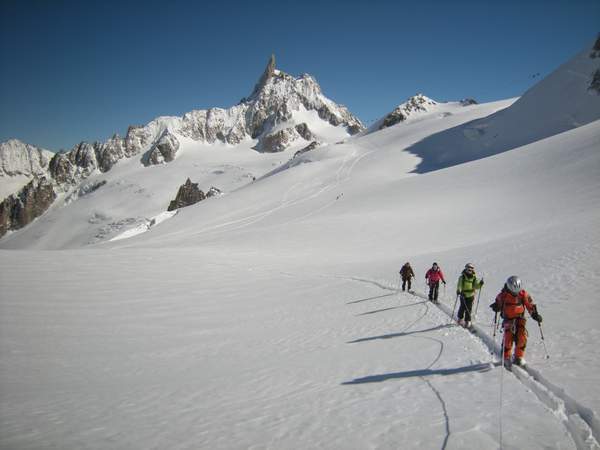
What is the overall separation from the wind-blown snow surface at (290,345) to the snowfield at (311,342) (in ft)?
0.15

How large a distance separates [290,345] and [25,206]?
772 ft

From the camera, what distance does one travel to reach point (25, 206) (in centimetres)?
18850

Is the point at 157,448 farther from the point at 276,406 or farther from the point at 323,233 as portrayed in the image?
the point at 323,233

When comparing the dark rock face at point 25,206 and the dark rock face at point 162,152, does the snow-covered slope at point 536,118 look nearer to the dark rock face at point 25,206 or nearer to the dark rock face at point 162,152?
the dark rock face at point 162,152

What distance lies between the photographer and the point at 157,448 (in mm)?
4957

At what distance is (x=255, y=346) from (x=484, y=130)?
3690 inches

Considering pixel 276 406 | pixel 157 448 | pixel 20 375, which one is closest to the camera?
pixel 157 448

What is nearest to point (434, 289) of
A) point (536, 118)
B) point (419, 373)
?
point (419, 373)

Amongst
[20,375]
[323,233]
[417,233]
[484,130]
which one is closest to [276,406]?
[20,375]

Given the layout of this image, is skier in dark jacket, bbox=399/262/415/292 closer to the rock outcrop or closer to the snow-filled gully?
the snow-filled gully

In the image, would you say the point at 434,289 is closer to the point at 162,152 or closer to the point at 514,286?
the point at 514,286

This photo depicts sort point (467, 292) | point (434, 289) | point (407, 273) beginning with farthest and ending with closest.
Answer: point (407, 273) → point (434, 289) → point (467, 292)

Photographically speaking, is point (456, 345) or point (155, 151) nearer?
point (456, 345)

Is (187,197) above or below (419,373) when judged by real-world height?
above
